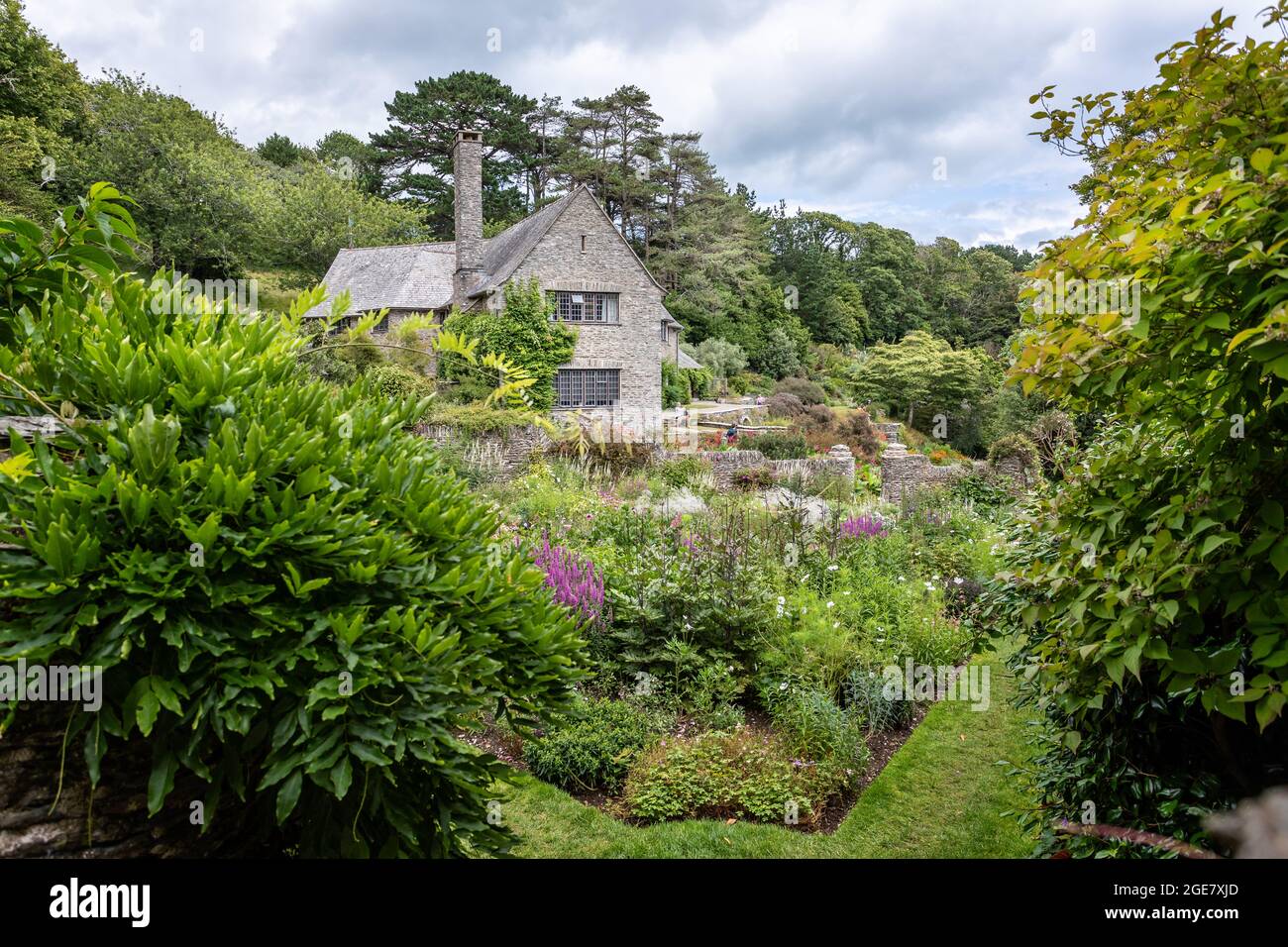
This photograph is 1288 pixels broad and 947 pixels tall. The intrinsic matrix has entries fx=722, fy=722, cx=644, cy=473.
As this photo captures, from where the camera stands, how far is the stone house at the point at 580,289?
2478 cm

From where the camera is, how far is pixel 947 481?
16.8 metres

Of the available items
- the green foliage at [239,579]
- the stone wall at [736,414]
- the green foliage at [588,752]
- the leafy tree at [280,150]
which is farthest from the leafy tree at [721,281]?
the green foliage at [239,579]

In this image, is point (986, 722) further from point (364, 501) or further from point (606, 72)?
point (606, 72)

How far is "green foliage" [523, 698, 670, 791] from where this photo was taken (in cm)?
491

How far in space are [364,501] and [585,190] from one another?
82.3 feet

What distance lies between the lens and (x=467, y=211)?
25031 mm

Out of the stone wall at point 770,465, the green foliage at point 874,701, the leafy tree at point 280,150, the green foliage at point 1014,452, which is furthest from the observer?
the leafy tree at point 280,150

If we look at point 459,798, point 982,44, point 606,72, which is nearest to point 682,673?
point 459,798

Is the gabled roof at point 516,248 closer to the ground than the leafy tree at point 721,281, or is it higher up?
closer to the ground

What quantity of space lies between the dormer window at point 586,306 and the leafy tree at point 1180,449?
23455 mm

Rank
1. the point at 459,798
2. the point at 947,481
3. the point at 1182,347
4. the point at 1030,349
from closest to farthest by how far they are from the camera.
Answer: the point at 1182,347 → the point at 459,798 → the point at 1030,349 → the point at 947,481

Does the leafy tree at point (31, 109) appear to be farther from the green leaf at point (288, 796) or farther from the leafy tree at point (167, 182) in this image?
the green leaf at point (288, 796)

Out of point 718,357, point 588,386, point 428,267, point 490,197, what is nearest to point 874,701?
point 588,386

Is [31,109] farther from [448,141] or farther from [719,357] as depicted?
[719,357]
